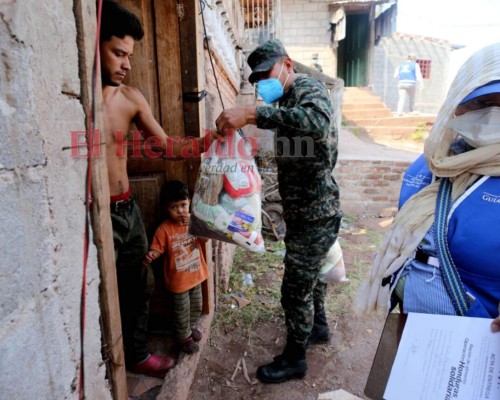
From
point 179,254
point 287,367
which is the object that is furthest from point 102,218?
point 287,367

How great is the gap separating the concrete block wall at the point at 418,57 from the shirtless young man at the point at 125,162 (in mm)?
14220

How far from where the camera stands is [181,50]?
2.29 meters

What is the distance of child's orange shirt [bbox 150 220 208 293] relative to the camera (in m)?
2.31

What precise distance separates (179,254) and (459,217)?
66.0 inches

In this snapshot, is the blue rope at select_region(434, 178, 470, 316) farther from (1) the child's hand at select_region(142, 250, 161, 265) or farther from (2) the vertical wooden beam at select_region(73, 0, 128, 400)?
(1) the child's hand at select_region(142, 250, 161, 265)

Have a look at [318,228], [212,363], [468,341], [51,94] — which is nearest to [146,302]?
[212,363]

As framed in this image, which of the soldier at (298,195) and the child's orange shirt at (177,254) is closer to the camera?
the soldier at (298,195)

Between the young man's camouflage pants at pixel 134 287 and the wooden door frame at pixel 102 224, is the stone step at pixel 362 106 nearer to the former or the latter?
the young man's camouflage pants at pixel 134 287

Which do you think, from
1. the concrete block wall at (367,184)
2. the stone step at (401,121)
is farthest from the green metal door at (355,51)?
the concrete block wall at (367,184)

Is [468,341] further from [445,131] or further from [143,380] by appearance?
[143,380]

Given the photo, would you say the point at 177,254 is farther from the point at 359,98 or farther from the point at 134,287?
the point at 359,98

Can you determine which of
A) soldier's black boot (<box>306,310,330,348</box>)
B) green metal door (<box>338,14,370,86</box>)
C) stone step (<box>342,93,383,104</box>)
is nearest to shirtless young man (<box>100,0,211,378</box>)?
soldier's black boot (<box>306,310,330,348</box>)

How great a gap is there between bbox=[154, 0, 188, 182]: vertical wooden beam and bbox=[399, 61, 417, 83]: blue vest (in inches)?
434

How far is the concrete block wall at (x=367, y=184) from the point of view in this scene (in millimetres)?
6691
